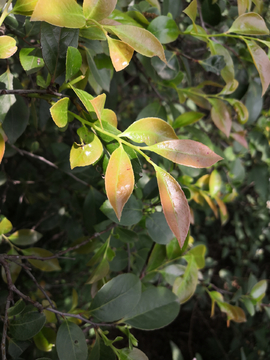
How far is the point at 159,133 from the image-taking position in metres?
0.37

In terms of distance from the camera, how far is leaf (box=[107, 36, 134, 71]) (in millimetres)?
375

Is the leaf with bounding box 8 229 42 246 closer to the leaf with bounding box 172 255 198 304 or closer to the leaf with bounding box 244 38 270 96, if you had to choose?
the leaf with bounding box 172 255 198 304

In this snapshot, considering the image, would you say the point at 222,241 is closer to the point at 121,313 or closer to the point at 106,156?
the point at 121,313

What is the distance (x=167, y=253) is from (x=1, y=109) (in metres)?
0.51

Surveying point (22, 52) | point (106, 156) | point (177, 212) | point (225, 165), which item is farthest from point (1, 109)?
point (225, 165)

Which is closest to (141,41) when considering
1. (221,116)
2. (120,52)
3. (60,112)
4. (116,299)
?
(120,52)

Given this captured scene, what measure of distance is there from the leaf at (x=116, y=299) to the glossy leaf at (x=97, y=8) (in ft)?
1.61

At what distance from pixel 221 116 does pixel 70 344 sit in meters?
0.61

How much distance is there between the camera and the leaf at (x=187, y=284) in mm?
662

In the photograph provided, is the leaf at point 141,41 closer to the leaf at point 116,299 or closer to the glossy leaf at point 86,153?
the glossy leaf at point 86,153

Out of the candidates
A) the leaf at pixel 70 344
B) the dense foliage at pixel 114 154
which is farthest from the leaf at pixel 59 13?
the leaf at pixel 70 344

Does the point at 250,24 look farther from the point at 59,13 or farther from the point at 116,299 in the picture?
the point at 116,299

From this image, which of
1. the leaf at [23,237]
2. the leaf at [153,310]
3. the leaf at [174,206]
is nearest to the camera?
the leaf at [174,206]

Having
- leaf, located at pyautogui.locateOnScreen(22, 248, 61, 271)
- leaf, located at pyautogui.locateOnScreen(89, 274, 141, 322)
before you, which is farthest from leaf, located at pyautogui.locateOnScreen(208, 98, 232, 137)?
leaf, located at pyautogui.locateOnScreen(22, 248, 61, 271)
